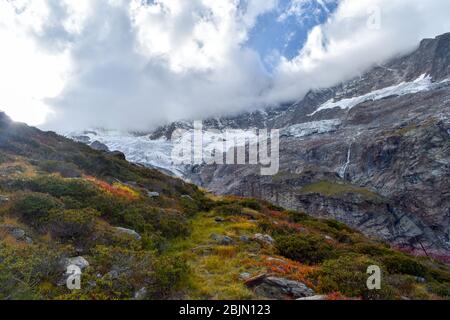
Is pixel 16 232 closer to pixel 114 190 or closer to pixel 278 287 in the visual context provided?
pixel 278 287

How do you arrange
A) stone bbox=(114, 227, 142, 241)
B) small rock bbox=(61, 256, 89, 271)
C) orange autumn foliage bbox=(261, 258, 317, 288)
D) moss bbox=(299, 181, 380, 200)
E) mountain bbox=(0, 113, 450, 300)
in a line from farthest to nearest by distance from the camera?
1. moss bbox=(299, 181, 380, 200)
2. stone bbox=(114, 227, 142, 241)
3. orange autumn foliage bbox=(261, 258, 317, 288)
4. small rock bbox=(61, 256, 89, 271)
5. mountain bbox=(0, 113, 450, 300)

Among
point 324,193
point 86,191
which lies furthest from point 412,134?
point 86,191

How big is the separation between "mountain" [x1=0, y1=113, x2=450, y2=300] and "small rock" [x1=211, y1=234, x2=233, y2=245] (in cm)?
5

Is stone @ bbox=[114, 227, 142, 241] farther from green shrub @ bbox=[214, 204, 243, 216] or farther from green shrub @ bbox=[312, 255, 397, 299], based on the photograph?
green shrub @ bbox=[214, 204, 243, 216]

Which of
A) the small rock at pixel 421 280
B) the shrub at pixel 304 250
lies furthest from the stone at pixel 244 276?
the small rock at pixel 421 280

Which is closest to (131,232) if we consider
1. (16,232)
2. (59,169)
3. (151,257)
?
(151,257)


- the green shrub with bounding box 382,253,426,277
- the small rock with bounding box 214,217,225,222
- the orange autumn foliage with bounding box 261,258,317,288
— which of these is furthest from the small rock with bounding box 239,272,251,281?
the small rock with bounding box 214,217,225,222

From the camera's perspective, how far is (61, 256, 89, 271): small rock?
390 inches

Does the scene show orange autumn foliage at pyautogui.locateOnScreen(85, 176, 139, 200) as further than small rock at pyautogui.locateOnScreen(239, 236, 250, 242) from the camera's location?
Yes

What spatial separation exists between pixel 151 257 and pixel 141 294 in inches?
75.5
